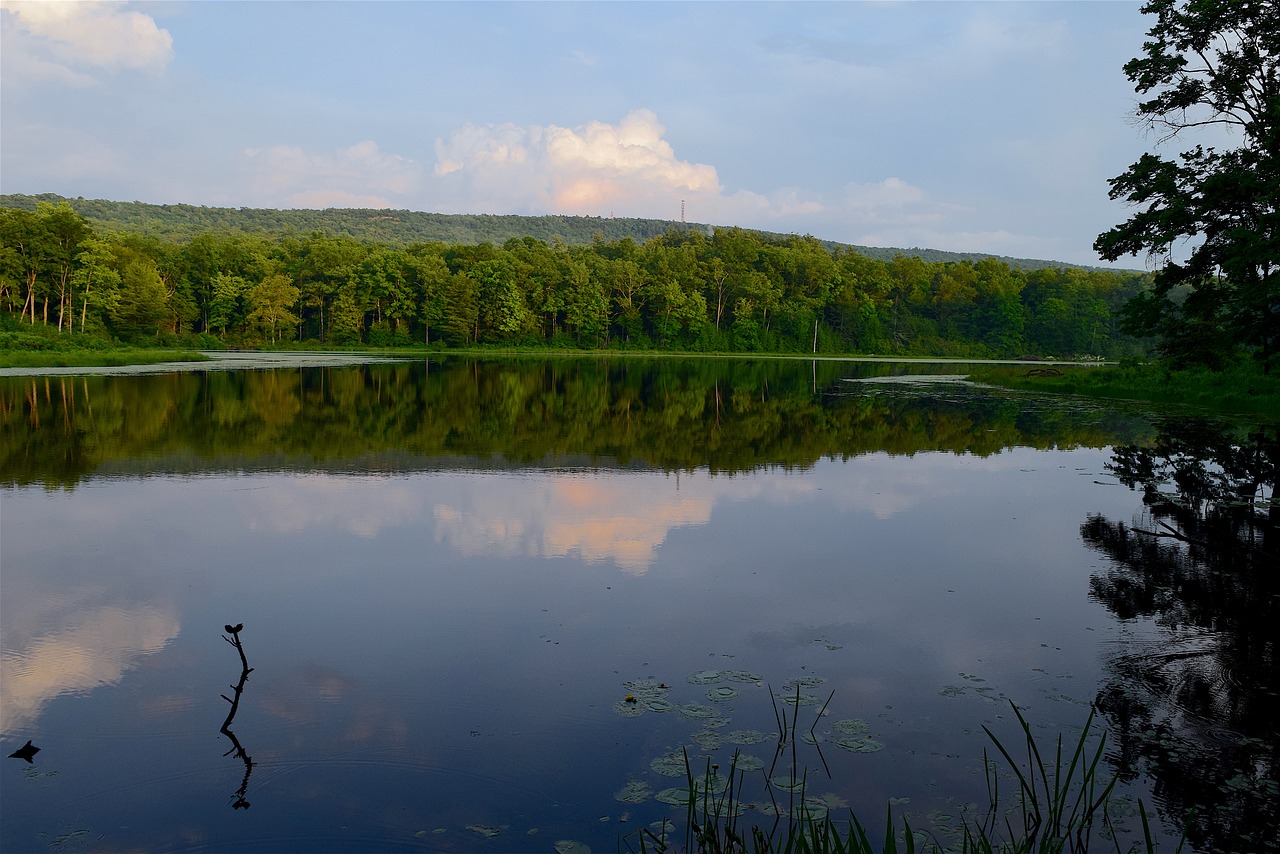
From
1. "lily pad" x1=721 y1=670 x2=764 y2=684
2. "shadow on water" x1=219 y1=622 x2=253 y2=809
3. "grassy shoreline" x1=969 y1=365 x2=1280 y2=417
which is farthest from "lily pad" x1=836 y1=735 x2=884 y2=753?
"grassy shoreline" x1=969 y1=365 x2=1280 y2=417

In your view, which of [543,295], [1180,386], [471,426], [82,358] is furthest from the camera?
[543,295]

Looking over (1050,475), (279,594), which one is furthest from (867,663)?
(1050,475)

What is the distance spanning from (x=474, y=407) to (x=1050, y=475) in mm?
17321

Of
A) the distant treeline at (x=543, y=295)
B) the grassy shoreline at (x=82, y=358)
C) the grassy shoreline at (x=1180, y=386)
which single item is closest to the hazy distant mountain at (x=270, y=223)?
the distant treeline at (x=543, y=295)

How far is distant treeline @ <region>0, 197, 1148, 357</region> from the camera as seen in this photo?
263 feet

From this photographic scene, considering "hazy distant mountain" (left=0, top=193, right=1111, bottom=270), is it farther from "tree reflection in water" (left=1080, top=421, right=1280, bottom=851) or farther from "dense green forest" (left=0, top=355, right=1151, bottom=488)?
"tree reflection in water" (left=1080, top=421, right=1280, bottom=851)

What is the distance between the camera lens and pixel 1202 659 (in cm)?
652

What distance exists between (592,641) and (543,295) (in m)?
101

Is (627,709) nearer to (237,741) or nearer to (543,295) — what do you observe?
(237,741)

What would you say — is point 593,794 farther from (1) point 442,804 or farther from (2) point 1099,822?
(2) point 1099,822

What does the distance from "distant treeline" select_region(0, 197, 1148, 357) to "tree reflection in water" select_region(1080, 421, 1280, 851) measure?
8196 centimetres

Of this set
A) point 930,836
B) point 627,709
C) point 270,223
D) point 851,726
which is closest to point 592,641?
point 627,709

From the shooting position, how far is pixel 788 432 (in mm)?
22109

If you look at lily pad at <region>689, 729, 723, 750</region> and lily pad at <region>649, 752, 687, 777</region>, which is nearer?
lily pad at <region>649, 752, 687, 777</region>
